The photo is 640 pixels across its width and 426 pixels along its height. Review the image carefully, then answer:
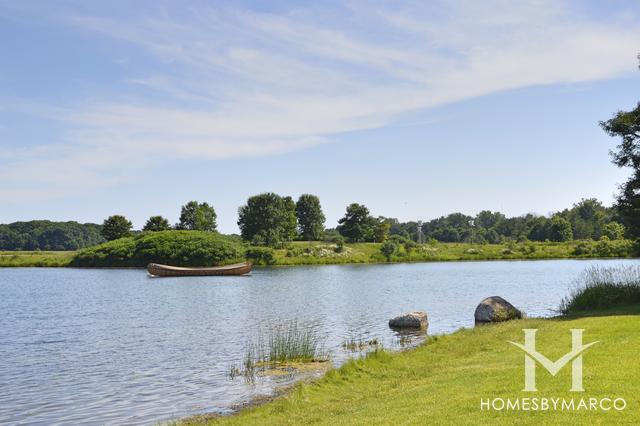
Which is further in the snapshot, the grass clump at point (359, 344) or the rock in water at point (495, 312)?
the rock in water at point (495, 312)

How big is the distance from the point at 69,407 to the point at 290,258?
102089mm

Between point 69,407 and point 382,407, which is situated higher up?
point 382,407

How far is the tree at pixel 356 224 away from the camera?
497 feet

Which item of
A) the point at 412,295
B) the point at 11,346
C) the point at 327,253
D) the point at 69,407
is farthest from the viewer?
the point at 327,253

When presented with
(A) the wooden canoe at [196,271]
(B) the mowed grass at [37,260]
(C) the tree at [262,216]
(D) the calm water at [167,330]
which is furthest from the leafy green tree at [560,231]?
(B) the mowed grass at [37,260]

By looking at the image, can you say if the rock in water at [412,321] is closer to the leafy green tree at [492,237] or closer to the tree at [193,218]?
the tree at [193,218]

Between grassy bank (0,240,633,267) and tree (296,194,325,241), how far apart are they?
26944mm

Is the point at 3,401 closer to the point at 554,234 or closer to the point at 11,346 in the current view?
the point at 11,346

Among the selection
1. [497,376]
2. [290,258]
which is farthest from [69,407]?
[290,258]

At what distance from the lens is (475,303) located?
43688 mm

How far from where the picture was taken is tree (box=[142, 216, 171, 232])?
138 m

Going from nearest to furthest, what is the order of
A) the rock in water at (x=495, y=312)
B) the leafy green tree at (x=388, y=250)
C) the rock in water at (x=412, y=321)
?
the rock in water at (x=495, y=312)
the rock in water at (x=412, y=321)
the leafy green tree at (x=388, y=250)

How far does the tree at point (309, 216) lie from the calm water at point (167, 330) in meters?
93.3

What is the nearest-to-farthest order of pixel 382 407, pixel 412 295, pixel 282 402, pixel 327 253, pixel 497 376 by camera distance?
pixel 382 407 < pixel 497 376 < pixel 282 402 < pixel 412 295 < pixel 327 253
